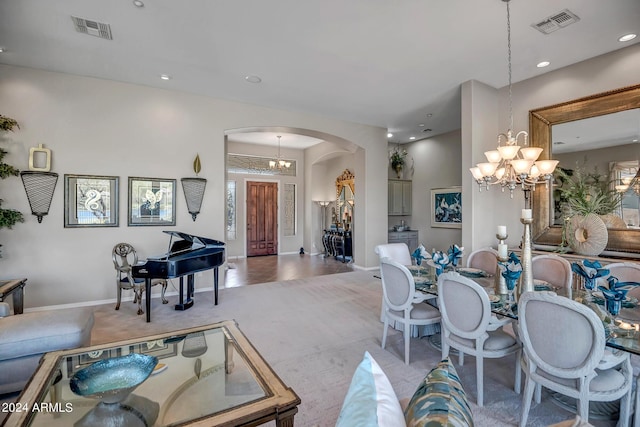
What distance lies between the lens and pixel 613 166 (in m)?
3.85

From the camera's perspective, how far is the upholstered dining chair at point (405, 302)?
109 inches

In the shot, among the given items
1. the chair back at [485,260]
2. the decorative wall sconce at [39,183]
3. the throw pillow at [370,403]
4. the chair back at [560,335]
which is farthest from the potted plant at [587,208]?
the decorative wall sconce at [39,183]

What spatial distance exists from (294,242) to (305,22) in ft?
25.0

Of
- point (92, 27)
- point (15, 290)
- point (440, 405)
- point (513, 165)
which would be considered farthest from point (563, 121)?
point (15, 290)

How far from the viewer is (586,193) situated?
3.99 m

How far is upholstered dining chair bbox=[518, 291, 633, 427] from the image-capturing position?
1.64m

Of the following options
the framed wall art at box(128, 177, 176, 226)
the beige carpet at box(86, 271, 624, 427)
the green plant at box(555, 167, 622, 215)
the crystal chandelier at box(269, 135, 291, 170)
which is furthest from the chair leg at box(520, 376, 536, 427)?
the crystal chandelier at box(269, 135, 291, 170)

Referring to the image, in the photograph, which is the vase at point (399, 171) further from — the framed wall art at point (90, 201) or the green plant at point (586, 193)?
the framed wall art at point (90, 201)

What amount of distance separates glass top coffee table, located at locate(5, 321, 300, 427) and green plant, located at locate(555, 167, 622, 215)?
177 inches

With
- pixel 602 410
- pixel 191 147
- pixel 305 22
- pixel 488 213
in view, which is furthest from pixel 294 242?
pixel 602 410

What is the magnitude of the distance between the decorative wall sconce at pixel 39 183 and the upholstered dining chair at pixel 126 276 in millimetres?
1070

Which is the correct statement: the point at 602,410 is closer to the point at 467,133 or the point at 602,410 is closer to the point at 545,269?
the point at 545,269

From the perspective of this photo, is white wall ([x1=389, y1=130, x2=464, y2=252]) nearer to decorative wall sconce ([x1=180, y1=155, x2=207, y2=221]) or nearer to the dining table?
the dining table

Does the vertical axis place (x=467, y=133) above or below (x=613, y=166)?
above
